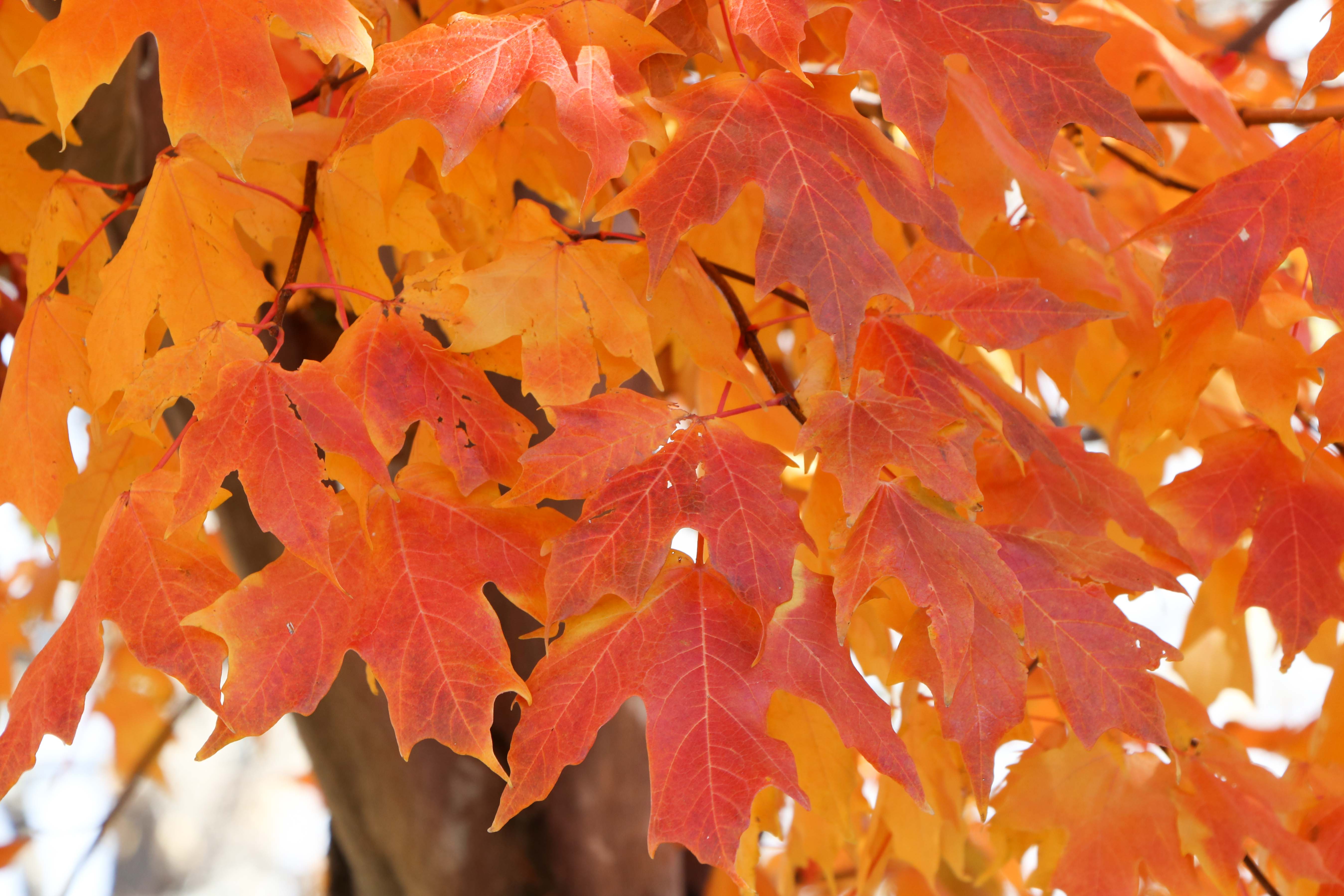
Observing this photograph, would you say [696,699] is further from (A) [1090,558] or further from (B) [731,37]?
(B) [731,37]

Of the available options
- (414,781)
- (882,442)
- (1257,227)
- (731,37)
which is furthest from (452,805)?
(1257,227)

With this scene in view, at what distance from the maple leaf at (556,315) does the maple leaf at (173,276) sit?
20 cm

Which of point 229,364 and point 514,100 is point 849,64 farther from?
point 229,364

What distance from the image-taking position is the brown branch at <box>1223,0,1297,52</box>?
1472 mm

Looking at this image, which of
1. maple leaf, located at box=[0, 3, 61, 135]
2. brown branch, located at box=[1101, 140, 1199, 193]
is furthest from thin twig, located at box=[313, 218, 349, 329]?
brown branch, located at box=[1101, 140, 1199, 193]

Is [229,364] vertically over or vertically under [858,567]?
over

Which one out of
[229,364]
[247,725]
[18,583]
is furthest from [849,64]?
[18,583]

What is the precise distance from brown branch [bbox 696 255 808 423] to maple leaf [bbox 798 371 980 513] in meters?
0.02

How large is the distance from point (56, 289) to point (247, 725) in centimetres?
63

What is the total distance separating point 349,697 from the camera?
1.00 metres

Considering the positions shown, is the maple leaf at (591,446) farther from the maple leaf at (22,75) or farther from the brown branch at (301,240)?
the maple leaf at (22,75)

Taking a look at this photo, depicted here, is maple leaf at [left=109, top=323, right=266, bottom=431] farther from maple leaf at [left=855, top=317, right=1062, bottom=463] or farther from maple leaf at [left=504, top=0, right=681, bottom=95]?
maple leaf at [left=855, top=317, right=1062, bottom=463]

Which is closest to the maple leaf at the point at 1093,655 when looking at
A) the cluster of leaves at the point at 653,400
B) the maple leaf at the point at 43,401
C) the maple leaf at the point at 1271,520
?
the cluster of leaves at the point at 653,400

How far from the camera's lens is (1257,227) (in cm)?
66
